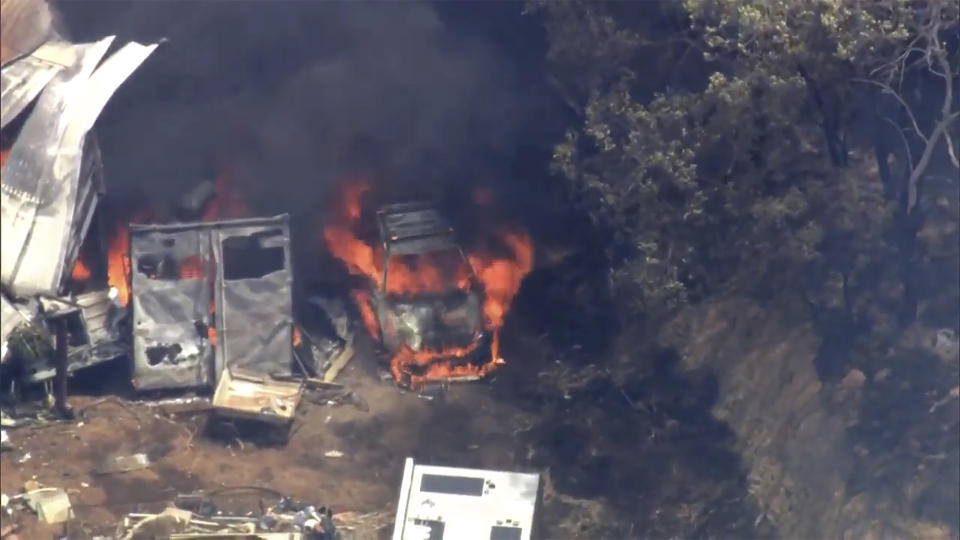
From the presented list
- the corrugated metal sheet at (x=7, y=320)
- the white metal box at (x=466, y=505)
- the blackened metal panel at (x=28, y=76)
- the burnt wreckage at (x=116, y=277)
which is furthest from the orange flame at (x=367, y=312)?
the blackened metal panel at (x=28, y=76)

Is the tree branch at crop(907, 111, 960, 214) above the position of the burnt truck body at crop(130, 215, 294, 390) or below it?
above

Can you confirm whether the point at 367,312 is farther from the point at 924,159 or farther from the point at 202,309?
the point at 924,159

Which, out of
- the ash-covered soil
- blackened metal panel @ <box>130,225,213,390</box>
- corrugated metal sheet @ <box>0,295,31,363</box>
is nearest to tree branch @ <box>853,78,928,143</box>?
the ash-covered soil

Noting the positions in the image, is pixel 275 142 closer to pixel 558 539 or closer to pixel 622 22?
pixel 622 22

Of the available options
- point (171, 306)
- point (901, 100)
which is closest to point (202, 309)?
point (171, 306)

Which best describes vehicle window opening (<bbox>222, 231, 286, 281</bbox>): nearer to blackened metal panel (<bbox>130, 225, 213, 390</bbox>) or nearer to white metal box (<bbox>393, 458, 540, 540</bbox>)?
blackened metal panel (<bbox>130, 225, 213, 390</bbox>)

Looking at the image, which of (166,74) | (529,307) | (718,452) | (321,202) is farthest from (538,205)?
(166,74)
